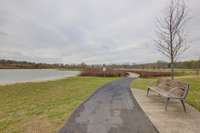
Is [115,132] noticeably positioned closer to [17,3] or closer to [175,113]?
[175,113]

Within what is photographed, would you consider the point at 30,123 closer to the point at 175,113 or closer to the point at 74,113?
the point at 74,113

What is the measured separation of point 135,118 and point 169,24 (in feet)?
25.7

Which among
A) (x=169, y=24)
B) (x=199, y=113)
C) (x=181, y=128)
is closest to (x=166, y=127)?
(x=181, y=128)

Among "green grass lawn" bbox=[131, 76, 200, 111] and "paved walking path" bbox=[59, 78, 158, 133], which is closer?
"paved walking path" bbox=[59, 78, 158, 133]

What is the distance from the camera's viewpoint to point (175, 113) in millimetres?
4469

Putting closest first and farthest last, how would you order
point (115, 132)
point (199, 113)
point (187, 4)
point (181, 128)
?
1. point (115, 132)
2. point (181, 128)
3. point (199, 113)
4. point (187, 4)

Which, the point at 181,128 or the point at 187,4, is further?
the point at 187,4

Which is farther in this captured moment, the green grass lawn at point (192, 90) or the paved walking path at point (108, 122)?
the green grass lawn at point (192, 90)

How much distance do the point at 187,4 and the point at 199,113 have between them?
7.86 metres

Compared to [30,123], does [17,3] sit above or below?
above

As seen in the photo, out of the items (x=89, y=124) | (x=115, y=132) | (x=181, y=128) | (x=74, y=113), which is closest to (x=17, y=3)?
(x=74, y=113)

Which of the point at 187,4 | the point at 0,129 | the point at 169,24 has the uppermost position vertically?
the point at 187,4

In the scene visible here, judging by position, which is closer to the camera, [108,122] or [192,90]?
[108,122]

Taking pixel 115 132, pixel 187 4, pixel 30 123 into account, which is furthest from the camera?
pixel 187 4
